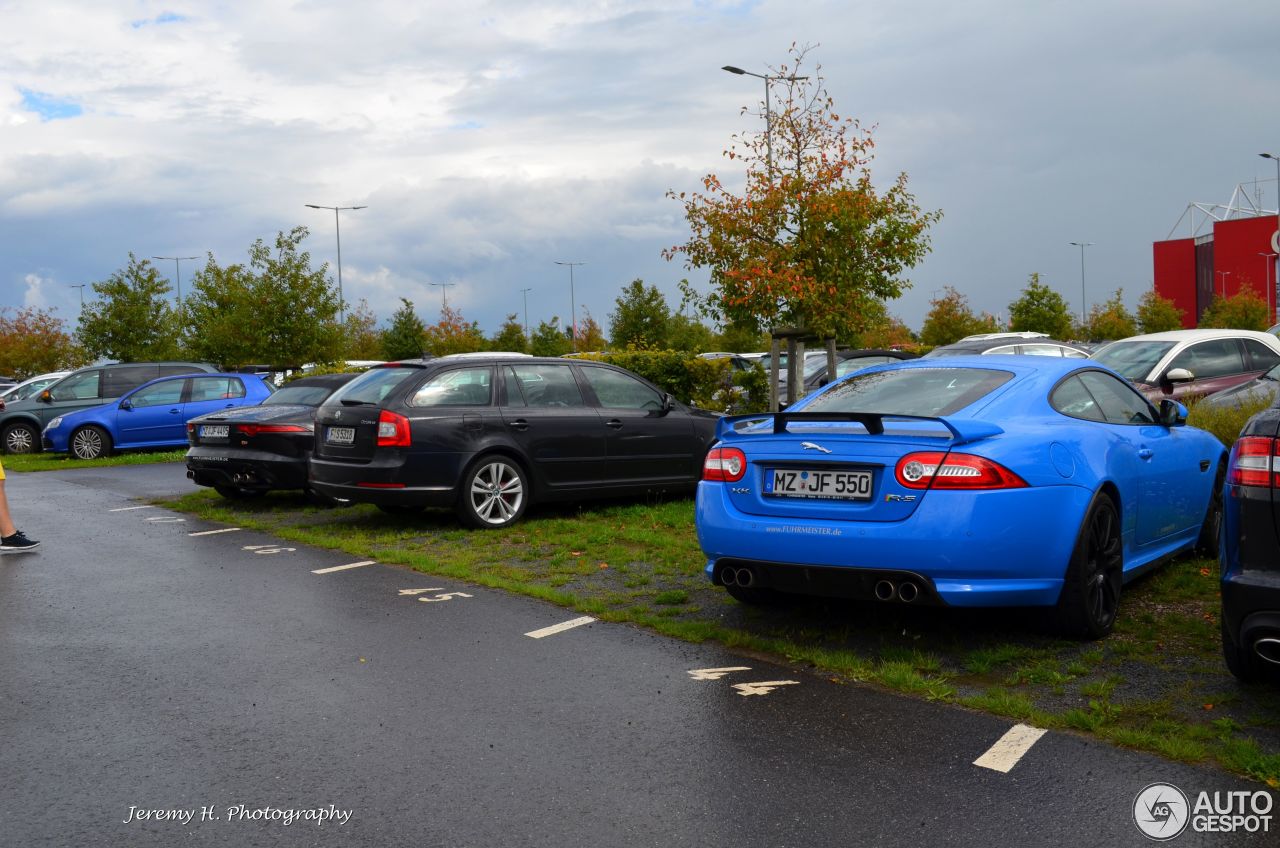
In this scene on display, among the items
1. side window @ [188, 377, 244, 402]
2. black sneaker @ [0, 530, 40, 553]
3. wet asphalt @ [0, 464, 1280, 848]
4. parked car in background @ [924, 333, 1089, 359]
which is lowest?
wet asphalt @ [0, 464, 1280, 848]

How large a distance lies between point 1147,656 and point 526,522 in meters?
6.12

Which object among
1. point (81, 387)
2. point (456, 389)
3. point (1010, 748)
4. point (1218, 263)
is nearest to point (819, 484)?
point (1010, 748)

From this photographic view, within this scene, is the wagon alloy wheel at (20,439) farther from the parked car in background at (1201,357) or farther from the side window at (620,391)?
the parked car in background at (1201,357)

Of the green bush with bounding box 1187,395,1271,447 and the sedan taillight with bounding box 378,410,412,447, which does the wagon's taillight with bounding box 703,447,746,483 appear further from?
the green bush with bounding box 1187,395,1271,447

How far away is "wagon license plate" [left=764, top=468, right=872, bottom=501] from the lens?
5551 millimetres

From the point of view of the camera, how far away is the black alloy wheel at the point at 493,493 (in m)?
10.1

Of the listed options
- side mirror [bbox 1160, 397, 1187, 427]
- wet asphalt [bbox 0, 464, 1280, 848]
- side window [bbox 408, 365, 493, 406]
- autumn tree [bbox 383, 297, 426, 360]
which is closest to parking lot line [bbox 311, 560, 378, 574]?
wet asphalt [bbox 0, 464, 1280, 848]

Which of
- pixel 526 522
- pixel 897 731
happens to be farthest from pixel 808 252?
pixel 897 731

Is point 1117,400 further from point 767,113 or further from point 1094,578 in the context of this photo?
point 767,113

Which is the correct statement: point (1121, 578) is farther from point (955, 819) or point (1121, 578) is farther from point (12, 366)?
point (12, 366)

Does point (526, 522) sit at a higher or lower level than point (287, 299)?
lower

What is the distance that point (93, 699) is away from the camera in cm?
525

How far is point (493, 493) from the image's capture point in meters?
10.3

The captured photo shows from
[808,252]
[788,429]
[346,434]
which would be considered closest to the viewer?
[788,429]
